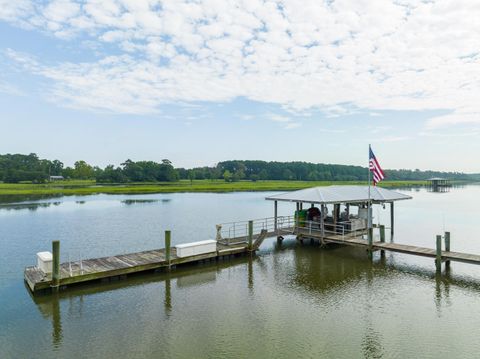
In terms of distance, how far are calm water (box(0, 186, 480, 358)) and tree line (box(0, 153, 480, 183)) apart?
331 ft

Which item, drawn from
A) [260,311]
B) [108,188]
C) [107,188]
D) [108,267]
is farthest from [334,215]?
[107,188]

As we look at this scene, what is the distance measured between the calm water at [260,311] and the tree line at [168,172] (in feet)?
331

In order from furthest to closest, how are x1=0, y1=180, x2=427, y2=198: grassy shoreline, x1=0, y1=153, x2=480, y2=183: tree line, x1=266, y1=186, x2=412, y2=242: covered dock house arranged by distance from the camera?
x1=0, y1=153, x2=480, y2=183: tree line → x1=0, y1=180, x2=427, y2=198: grassy shoreline → x1=266, y1=186, x2=412, y2=242: covered dock house

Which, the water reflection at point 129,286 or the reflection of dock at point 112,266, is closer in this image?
the water reflection at point 129,286

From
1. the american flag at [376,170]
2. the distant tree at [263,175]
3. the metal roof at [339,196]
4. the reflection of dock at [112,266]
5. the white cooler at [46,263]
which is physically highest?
the distant tree at [263,175]

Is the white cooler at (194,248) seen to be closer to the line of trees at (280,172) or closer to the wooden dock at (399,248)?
the wooden dock at (399,248)

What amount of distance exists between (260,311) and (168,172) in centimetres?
11861

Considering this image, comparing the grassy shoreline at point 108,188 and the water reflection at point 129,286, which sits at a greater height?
the grassy shoreline at point 108,188

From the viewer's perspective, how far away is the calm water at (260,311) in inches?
340

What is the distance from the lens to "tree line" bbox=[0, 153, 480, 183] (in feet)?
371

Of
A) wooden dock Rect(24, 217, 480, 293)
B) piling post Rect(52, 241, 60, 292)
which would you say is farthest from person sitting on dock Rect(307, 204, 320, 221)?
piling post Rect(52, 241, 60, 292)

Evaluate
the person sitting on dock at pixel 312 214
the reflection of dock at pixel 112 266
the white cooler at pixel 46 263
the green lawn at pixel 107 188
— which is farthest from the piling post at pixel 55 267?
the green lawn at pixel 107 188

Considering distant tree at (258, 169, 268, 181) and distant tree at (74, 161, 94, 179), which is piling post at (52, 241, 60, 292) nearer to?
distant tree at (74, 161, 94, 179)

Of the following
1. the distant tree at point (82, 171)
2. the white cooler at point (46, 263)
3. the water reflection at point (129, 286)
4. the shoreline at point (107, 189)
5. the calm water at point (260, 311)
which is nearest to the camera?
the calm water at point (260, 311)
